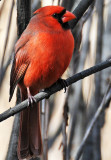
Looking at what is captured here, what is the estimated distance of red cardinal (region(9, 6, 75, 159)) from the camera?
69.8 inches

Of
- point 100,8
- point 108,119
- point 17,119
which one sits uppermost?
point 100,8

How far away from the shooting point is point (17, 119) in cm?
187

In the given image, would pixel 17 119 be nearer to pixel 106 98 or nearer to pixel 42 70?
pixel 42 70

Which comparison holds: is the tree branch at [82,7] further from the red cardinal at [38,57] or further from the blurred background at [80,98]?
the blurred background at [80,98]

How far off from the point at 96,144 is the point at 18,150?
634 millimetres

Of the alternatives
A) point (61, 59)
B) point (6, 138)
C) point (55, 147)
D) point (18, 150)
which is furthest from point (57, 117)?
point (61, 59)

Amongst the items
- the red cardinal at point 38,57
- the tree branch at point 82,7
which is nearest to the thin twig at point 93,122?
the red cardinal at point 38,57

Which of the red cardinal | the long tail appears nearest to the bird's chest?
the red cardinal

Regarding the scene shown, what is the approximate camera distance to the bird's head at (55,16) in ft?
6.07

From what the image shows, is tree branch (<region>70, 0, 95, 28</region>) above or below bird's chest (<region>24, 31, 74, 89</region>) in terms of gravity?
above

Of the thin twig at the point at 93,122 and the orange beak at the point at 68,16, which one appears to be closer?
the orange beak at the point at 68,16

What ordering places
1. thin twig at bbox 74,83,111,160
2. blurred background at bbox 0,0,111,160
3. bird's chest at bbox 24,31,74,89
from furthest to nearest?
blurred background at bbox 0,0,111,160 < thin twig at bbox 74,83,111,160 < bird's chest at bbox 24,31,74,89

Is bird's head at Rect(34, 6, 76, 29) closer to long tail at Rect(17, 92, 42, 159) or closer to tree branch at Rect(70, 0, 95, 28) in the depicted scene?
tree branch at Rect(70, 0, 95, 28)

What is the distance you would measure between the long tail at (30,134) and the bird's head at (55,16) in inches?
18.5
